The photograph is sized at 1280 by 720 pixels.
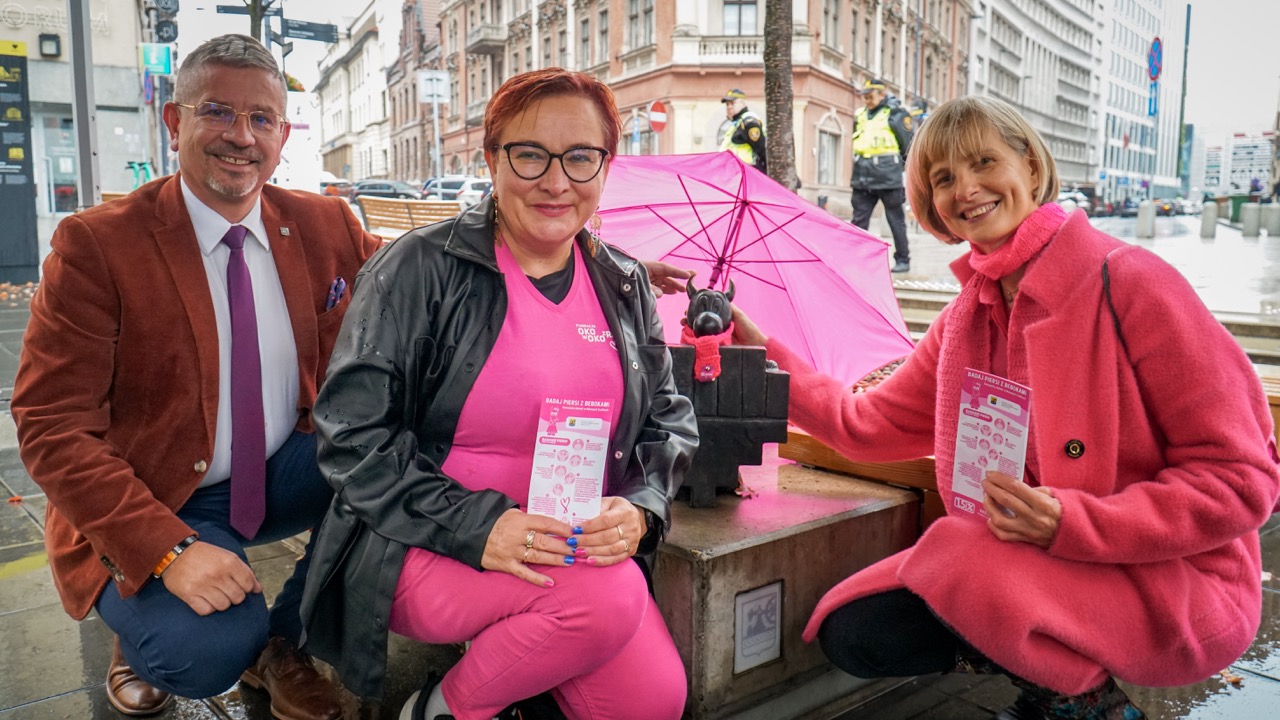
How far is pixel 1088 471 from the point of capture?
1.69 meters

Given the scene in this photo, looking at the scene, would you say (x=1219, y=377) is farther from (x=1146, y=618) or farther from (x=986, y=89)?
(x=986, y=89)

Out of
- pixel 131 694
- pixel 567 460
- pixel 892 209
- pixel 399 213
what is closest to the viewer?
pixel 567 460

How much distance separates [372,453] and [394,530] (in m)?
0.14

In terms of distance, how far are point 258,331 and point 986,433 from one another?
1.54m

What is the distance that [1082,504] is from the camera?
64.0 inches

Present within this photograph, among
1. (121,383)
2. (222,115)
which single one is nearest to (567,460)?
(121,383)

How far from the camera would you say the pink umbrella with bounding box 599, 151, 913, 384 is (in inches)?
103

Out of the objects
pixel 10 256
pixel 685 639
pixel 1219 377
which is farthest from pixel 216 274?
pixel 10 256

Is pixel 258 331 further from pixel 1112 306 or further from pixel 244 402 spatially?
pixel 1112 306

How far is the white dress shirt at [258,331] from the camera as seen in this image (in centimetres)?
199

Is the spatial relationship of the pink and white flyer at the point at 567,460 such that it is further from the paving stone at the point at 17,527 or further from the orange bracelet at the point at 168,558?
the paving stone at the point at 17,527

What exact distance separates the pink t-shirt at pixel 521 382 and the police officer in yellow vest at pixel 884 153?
8.31 metres

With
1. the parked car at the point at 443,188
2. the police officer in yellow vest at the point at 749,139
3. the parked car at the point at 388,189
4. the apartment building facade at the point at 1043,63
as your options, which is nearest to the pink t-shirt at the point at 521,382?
the police officer in yellow vest at the point at 749,139

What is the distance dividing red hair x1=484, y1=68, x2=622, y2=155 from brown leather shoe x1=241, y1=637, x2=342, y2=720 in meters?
1.24
